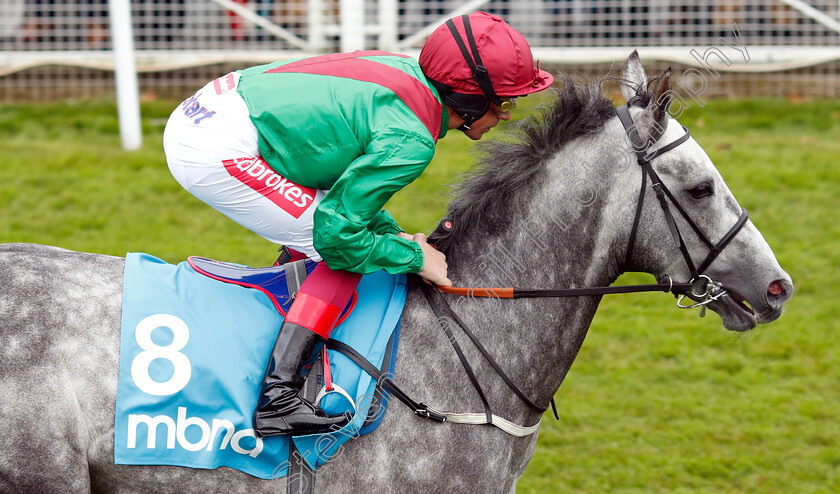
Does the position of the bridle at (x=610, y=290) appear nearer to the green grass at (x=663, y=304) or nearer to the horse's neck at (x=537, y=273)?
the horse's neck at (x=537, y=273)

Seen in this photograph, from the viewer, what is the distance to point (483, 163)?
2.91 metres

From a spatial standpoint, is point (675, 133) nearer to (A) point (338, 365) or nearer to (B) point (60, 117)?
(A) point (338, 365)

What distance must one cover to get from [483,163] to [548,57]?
19.3 feet

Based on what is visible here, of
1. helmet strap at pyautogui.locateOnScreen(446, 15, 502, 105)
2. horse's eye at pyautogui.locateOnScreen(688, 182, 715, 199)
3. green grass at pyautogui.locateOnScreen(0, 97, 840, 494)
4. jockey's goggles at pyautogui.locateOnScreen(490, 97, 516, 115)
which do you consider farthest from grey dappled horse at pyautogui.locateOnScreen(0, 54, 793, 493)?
green grass at pyautogui.locateOnScreen(0, 97, 840, 494)

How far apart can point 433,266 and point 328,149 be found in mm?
511

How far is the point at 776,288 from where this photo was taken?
8.79 ft

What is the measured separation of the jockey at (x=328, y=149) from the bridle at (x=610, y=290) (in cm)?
13

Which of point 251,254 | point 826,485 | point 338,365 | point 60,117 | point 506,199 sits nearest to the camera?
point 338,365

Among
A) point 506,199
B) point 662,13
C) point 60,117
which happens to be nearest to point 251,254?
point 60,117

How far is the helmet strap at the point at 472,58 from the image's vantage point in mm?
2654

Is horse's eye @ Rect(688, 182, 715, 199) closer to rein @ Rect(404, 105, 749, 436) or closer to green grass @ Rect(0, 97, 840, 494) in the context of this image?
rein @ Rect(404, 105, 749, 436)

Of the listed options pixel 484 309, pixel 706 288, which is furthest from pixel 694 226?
pixel 484 309

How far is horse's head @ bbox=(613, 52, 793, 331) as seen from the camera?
8.68ft

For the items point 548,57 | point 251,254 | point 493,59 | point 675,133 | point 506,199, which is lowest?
point 251,254
